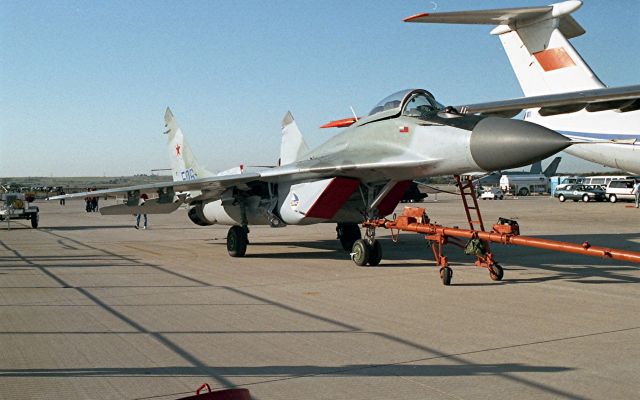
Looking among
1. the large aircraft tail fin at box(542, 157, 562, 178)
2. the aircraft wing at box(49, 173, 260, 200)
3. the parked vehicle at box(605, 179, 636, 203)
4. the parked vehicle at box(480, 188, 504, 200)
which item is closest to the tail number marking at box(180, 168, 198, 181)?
the aircraft wing at box(49, 173, 260, 200)

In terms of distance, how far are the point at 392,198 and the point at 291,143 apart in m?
4.66

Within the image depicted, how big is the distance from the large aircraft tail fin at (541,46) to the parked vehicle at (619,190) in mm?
32431

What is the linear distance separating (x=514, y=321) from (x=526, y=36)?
9.93m

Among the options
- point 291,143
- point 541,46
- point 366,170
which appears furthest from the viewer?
point 291,143

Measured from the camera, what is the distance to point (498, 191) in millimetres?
55094

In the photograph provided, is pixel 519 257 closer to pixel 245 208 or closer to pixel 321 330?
pixel 245 208

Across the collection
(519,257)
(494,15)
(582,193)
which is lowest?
(582,193)

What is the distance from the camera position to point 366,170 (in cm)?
1067

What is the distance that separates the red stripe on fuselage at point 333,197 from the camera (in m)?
11.0

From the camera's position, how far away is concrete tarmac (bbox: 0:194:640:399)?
438 cm

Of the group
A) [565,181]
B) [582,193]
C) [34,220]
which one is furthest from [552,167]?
[34,220]

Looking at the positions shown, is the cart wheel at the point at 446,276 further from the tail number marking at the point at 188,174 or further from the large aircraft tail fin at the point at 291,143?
the tail number marking at the point at 188,174

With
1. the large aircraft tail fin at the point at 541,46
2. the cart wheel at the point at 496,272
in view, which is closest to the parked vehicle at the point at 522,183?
the large aircraft tail fin at the point at 541,46

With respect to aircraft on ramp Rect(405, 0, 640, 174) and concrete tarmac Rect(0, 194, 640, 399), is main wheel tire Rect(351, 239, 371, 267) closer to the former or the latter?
concrete tarmac Rect(0, 194, 640, 399)
